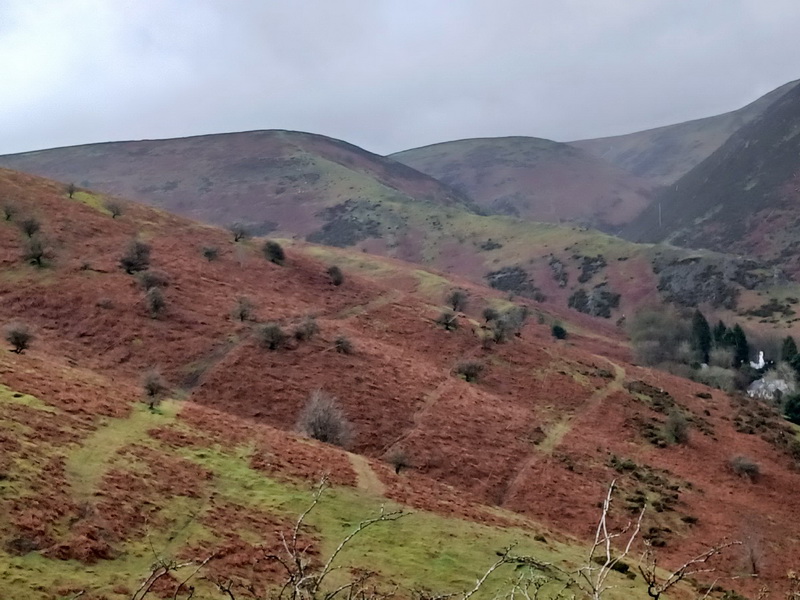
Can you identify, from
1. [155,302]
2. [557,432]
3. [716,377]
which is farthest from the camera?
[716,377]

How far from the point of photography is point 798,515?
40.7m

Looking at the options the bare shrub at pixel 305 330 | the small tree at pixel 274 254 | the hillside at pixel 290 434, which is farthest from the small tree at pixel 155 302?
the small tree at pixel 274 254

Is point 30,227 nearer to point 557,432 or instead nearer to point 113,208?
point 113,208

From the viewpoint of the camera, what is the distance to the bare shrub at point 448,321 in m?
64.0

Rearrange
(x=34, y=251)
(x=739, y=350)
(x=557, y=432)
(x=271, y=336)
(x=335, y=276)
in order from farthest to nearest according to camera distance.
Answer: (x=739, y=350), (x=335, y=276), (x=34, y=251), (x=271, y=336), (x=557, y=432)

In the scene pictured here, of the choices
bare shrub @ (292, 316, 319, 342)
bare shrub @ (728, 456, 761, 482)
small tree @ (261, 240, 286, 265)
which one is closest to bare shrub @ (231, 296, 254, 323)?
bare shrub @ (292, 316, 319, 342)

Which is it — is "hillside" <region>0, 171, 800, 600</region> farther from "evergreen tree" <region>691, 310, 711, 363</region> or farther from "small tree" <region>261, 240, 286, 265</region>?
"evergreen tree" <region>691, 310, 711, 363</region>

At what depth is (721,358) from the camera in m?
83.2

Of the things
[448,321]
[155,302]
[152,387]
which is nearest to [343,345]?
[155,302]

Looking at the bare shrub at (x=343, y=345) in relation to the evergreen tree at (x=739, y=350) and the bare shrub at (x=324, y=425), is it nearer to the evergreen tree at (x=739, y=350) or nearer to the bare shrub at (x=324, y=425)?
the bare shrub at (x=324, y=425)

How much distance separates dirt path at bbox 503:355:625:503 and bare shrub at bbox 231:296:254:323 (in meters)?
25.5

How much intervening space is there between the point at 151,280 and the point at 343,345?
56.8ft

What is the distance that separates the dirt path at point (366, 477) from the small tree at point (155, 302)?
25110 mm

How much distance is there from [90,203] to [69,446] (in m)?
54.8
